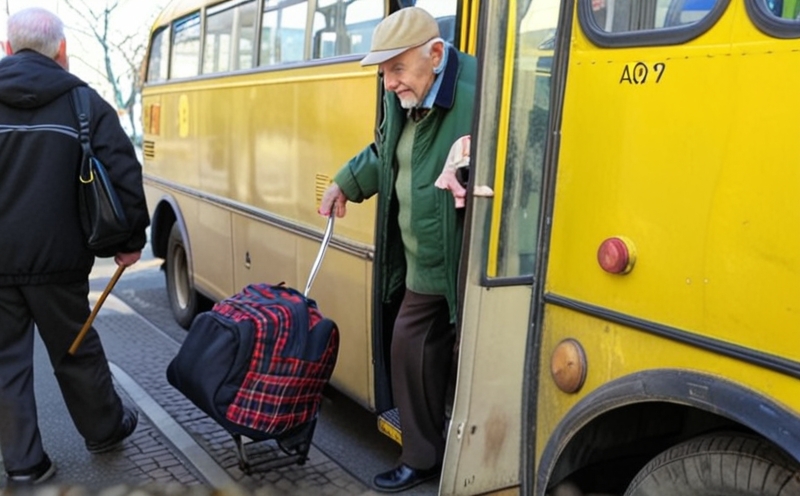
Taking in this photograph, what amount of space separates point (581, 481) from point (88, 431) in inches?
99.5

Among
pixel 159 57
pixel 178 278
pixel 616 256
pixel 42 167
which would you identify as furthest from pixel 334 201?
pixel 159 57

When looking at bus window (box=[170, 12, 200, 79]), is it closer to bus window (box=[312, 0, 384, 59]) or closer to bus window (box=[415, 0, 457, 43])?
bus window (box=[312, 0, 384, 59])

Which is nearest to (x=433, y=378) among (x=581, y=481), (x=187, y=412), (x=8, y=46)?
(x=581, y=481)

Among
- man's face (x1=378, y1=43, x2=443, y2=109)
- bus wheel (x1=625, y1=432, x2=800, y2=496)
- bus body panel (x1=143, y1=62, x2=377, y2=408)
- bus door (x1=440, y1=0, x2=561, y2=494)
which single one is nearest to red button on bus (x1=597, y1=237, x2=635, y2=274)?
bus door (x1=440, y1=0, x2=561, y2=494)

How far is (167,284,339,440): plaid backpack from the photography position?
3531 millimetres

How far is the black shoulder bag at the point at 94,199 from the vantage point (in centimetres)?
375

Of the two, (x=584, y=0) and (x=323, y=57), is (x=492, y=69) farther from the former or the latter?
(x=323, y=57)

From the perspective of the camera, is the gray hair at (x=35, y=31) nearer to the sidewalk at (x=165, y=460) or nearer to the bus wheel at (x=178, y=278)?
the sidewalk at (x=165, y=460)

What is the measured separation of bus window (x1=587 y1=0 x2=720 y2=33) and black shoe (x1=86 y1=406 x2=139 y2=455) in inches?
124

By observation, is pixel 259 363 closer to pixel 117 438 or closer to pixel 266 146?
pixel 117 438

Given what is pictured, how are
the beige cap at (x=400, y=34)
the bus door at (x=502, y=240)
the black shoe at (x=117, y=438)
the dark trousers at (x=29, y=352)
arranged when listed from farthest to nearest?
the black shoe at (x=117, y=438) < the dark trousers at (x=29, y=352) < the beige cap at (x=400, y=34) < the bus door at (x=502, y=240)

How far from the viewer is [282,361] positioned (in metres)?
3.59

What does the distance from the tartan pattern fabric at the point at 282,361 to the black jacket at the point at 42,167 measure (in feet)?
2.53

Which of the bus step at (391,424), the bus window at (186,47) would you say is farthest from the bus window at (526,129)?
the bus window at (186,47)
